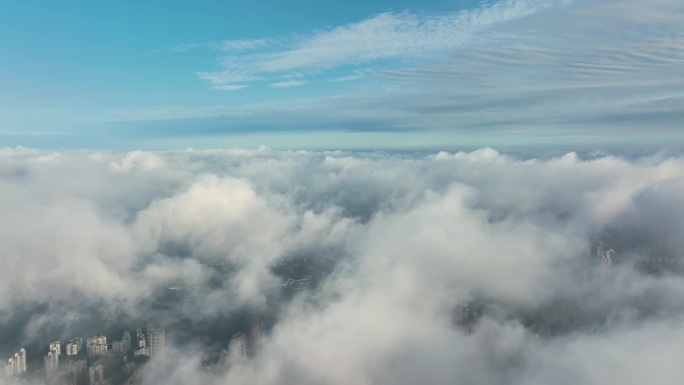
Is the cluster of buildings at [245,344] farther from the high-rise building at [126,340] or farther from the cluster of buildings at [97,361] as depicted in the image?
the high-rise building at [126,340]

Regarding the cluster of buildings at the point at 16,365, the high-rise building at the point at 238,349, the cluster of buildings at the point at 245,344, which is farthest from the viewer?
the cluster of buildings at the point at 245,344

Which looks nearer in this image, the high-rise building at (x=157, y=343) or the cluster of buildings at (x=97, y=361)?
the cluster of buildings at (x=97, y=361)

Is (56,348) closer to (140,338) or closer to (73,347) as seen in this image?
(73,347)

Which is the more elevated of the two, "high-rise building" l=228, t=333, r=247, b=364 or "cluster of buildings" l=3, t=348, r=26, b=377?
"cluster of buildings" l=3, t=348, r=26, b=377

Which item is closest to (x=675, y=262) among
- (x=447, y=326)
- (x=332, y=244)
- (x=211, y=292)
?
(x=447, y=326)

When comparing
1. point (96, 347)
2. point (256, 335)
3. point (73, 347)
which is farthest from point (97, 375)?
point (256, 335)

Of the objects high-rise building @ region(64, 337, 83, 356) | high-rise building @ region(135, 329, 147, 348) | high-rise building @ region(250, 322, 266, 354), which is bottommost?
high-rise building @ region(250, 322, 266, 354)

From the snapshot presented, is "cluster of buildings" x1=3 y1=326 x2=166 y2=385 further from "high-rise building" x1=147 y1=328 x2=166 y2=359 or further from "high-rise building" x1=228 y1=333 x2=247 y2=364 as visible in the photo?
"high-rise building" x1=228 y1=333 x2=247 y2=364

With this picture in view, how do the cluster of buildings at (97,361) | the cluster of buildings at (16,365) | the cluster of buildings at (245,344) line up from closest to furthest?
the cluster of buildings at (97,361), the cluster of buildings at (16,365), the cluster of buildings at (245,344)

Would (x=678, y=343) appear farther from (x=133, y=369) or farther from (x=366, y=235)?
(x=366, y=235)

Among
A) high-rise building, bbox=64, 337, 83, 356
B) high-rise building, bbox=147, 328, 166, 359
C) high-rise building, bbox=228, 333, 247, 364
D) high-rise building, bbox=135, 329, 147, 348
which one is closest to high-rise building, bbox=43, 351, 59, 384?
high-rise building, bbox=64, 337, 83, 356

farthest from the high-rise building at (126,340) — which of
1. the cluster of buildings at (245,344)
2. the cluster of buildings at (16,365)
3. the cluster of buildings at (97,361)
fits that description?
the cluster of buildings at (245,344)
